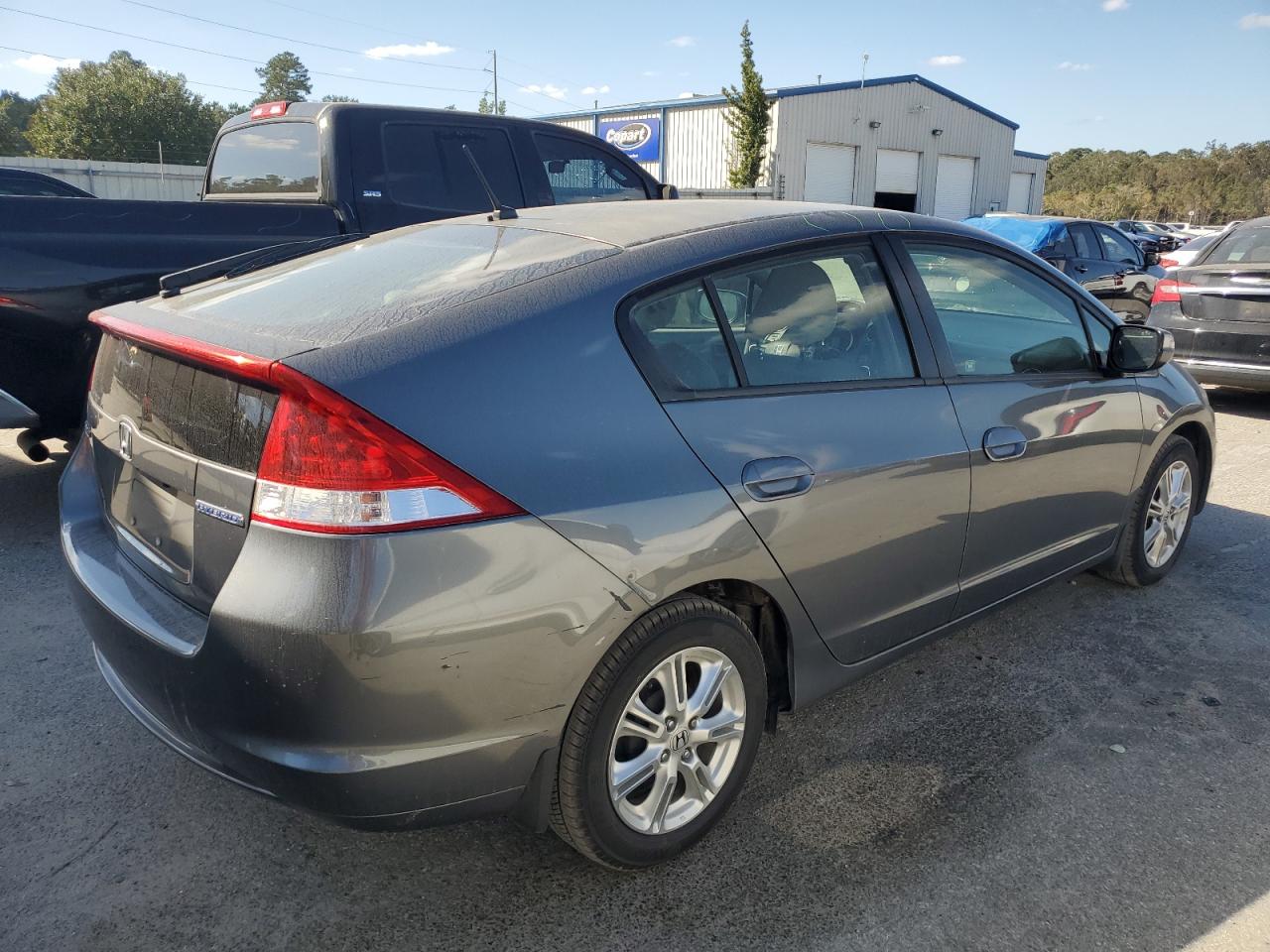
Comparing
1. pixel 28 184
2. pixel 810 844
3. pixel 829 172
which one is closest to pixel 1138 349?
pixel 810 844

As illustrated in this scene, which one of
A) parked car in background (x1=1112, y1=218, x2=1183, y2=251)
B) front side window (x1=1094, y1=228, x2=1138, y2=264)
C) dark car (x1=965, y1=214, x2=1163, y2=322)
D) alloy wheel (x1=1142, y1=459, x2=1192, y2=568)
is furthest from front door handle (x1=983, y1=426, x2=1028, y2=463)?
parked car in background (x1=1112, y1=218, x2=1183, y2=251)

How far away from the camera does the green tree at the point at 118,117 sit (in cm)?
5594

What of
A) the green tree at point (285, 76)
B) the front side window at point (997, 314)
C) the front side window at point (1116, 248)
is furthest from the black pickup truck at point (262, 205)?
the green tree at point (285, 76)

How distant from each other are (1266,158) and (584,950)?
261 ft

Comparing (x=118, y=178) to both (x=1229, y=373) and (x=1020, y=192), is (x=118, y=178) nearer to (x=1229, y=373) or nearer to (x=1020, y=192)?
(x=1229, y=373)

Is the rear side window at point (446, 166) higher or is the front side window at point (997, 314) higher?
the rear side window at point (446, 166)

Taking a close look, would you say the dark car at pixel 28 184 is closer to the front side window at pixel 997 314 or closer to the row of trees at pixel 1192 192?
the front side window at pixel 997 314

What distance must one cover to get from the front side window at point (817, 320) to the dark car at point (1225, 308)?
6.21 m

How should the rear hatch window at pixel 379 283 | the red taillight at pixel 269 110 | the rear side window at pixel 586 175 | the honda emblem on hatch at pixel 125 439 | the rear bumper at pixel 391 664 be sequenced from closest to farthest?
the rear bumper at pixel 391 664
the rear hatch window at pixel 379 283
the honda emblem on hatch at pixel 125 439
the red taillight at pixel 269 110
the rear side window at pixel 586 175

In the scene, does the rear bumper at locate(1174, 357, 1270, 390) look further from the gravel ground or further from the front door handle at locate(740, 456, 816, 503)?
the front door handle at locate(740, 456, 816, 503)

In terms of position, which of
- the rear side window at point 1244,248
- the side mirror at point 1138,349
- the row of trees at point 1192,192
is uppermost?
the row of trees at point 1192,192

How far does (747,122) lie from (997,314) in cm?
2904

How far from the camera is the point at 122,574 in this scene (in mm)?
2434

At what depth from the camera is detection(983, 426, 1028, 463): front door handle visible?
3037 mm
